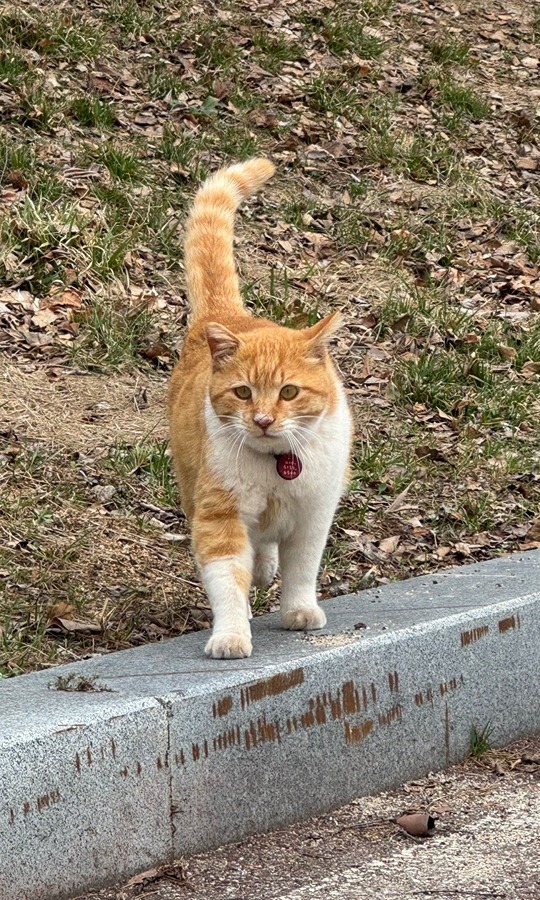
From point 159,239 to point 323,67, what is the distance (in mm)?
3175

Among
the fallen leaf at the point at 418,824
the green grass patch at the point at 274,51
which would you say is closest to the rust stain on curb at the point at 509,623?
the fallen leaf at the point at 418,824

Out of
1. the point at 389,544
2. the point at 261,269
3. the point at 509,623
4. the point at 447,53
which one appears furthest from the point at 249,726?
the point at 447,53

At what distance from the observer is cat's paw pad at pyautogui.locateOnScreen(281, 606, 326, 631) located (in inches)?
155

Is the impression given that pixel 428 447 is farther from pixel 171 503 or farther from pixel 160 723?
pixel 160 723

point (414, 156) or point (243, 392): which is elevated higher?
point (243, 392)

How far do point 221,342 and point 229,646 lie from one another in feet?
3.11

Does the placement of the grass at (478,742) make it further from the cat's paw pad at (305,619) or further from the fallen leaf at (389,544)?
the fallen leaf at (389,544)

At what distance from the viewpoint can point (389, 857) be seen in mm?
3271

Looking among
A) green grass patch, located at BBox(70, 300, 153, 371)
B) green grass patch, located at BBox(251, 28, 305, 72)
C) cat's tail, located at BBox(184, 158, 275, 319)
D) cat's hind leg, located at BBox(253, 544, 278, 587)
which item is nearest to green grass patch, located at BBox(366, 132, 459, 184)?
green grass patch, located at BBox(251, 28, 305, 72)

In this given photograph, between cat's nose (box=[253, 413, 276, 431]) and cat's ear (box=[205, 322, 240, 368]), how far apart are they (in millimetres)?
293

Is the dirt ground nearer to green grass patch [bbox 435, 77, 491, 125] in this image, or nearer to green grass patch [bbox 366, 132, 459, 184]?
green grass patch [bbox 366, 132, 459, 184]

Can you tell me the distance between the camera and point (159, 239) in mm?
7477

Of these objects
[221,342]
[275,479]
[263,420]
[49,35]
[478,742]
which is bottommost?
[478,742]

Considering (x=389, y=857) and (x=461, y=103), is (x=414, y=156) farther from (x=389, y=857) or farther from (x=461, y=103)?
(x=389, y=857)
